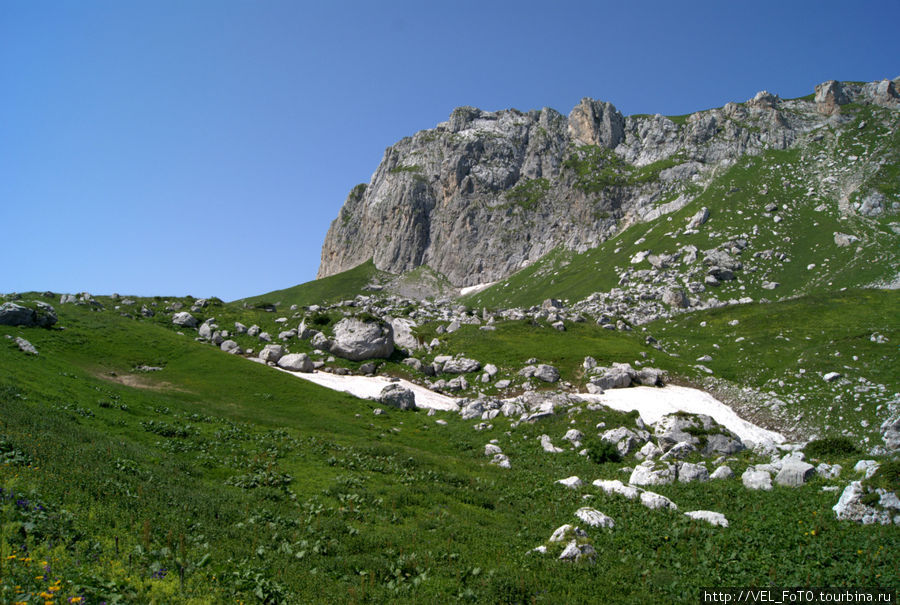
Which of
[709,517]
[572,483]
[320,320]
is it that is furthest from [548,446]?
[320,320]

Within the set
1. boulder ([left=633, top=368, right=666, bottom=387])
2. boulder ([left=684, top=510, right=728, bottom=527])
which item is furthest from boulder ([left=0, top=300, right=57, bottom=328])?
boulder ([left=633, top=368, right=666, bottom=387])

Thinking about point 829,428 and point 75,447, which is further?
point 829,428

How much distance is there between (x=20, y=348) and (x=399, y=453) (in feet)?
111

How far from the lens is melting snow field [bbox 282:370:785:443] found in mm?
43219

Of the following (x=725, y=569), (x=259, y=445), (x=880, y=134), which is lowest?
(x=259, y=445)

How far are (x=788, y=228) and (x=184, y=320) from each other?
463ft

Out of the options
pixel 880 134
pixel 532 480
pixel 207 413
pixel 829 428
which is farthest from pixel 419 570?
pixel 880 134

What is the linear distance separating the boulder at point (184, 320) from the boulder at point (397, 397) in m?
35.0

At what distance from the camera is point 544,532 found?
17688 millimetres

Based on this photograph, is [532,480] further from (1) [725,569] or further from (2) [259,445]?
(2) [259,445]

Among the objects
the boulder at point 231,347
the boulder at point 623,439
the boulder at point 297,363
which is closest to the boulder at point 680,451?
the boulder at point 623,439

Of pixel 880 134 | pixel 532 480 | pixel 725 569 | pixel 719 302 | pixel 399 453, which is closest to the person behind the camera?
pixel 725 569

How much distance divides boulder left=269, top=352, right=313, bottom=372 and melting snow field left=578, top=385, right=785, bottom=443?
33.0 meters

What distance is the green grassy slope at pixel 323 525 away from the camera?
38.1 feet
